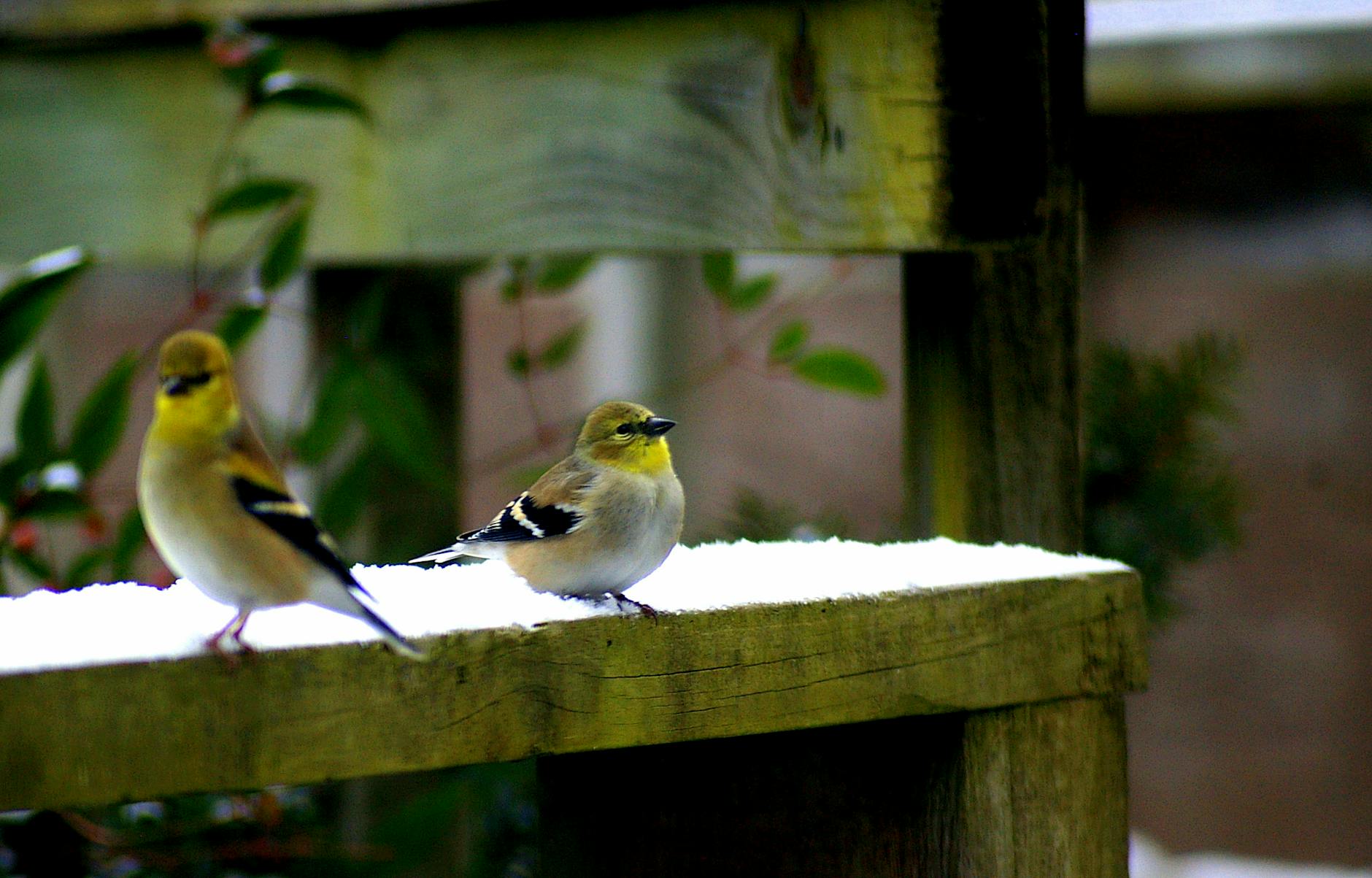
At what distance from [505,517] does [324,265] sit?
822 millimetres

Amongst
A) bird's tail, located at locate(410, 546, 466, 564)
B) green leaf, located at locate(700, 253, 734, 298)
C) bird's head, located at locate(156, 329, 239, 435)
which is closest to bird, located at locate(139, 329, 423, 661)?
bird's head, located at locate(156, 329, 239, 435)

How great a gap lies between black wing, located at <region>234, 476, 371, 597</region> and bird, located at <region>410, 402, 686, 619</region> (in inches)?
14.4

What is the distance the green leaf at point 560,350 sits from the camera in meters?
2.93

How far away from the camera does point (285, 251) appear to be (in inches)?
86.0

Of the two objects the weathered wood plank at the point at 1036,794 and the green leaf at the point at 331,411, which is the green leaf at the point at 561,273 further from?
the weathered wood plank at the point at 1036,794

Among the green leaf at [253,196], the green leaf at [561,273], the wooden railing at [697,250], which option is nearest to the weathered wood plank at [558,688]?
the wooden railing at [697,250]

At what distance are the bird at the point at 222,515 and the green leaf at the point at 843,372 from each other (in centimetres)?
109

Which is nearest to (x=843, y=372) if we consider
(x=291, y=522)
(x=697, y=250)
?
(x=697, y=250)

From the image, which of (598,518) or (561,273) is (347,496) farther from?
(598,518)

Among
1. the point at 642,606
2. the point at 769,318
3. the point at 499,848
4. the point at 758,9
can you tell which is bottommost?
the point at 499,848

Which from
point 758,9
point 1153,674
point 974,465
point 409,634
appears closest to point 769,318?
point 974,465

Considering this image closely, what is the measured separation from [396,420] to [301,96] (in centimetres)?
56

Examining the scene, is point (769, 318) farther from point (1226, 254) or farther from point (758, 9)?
point (1226, 254)

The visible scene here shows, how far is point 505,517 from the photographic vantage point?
6.80 feet
